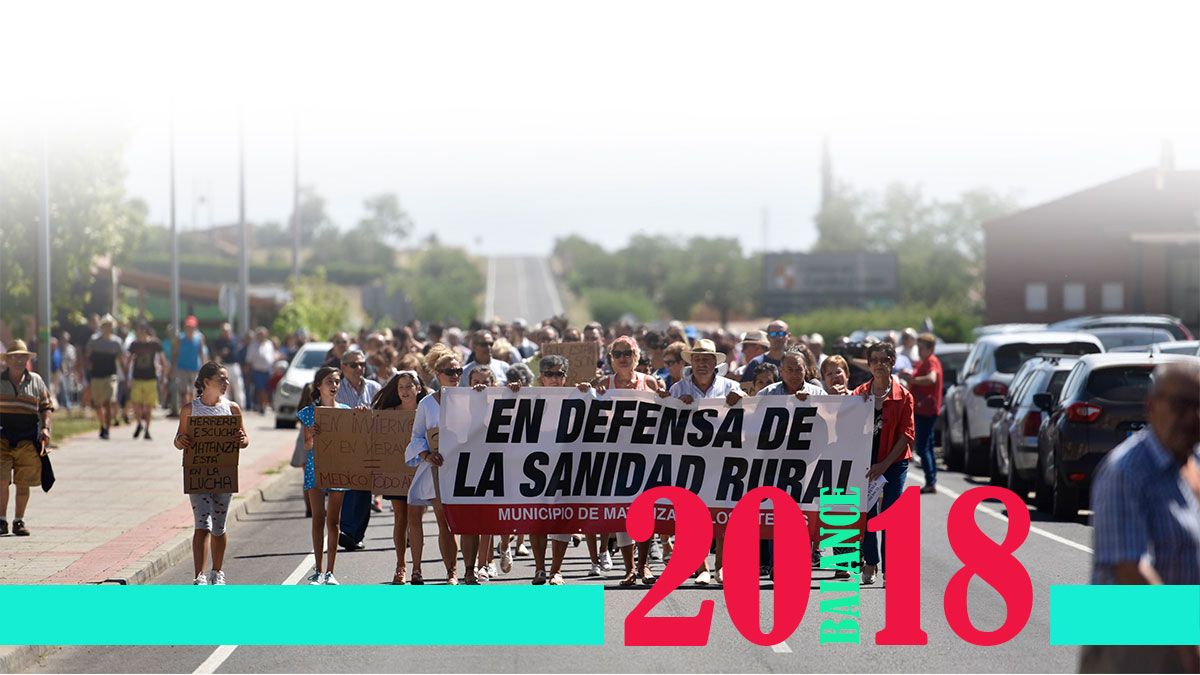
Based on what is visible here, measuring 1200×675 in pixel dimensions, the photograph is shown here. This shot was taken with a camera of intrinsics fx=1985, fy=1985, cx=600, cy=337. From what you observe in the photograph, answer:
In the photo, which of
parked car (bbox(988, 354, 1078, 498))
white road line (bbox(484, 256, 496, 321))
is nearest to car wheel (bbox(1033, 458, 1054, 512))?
parked car (bbox(988, 354, 1078, 498))

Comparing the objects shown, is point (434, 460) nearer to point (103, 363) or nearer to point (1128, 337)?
point (103, 363)

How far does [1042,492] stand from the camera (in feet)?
66.7

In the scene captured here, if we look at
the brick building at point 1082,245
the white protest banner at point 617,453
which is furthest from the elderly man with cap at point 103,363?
the brick building at point 1082,245

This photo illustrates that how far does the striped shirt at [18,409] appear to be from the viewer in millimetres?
17188

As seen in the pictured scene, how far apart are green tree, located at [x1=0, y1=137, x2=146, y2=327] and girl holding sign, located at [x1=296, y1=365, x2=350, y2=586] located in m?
26.0

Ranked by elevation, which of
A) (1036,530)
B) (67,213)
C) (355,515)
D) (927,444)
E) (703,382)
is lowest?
(1036,530)

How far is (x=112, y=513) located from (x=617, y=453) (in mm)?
7353

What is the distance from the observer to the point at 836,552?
48.3 feet

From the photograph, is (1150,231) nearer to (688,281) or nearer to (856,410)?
(856,410)

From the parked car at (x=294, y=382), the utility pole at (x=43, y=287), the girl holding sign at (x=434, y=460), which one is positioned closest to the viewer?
the girl holding sign at (x=434, y=460)

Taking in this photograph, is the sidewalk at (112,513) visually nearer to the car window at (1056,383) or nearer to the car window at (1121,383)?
the car window at (1121,383)

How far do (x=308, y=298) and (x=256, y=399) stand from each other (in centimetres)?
1677

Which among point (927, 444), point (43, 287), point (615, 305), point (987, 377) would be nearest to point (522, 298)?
point (615, 305)

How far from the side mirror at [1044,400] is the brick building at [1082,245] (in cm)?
6207
